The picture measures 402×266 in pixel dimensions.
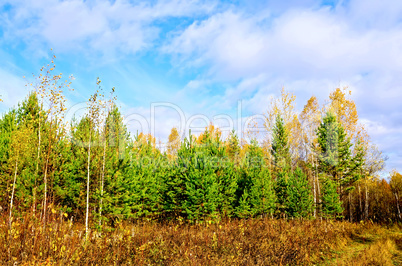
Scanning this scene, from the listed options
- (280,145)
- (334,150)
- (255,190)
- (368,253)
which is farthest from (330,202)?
(368,253)

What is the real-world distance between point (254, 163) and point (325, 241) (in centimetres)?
912

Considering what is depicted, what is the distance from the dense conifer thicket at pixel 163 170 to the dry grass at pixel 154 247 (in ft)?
9.25

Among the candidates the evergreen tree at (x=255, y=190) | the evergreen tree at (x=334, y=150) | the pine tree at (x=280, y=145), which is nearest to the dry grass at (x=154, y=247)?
the evergreen tree at (x=255, y=190)

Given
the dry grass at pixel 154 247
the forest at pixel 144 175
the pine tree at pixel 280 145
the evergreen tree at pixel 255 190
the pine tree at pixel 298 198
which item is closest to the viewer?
the dry grass at pixel 154 247

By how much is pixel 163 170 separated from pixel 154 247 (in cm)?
1540

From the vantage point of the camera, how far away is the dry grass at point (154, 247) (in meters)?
5.23

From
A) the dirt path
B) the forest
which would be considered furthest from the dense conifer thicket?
the dirt path

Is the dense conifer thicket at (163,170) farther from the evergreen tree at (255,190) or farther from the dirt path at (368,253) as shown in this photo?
the dirt path at (368,253)

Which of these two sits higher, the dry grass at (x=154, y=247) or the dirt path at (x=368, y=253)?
the dry grass at (x=154, y=247)

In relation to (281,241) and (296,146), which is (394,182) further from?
(281,241)

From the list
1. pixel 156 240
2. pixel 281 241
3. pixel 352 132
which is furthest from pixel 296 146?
pixel 156 240

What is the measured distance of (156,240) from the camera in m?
7.88

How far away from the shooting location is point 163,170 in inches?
891

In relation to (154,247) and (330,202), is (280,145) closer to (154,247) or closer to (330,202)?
(330,202)
